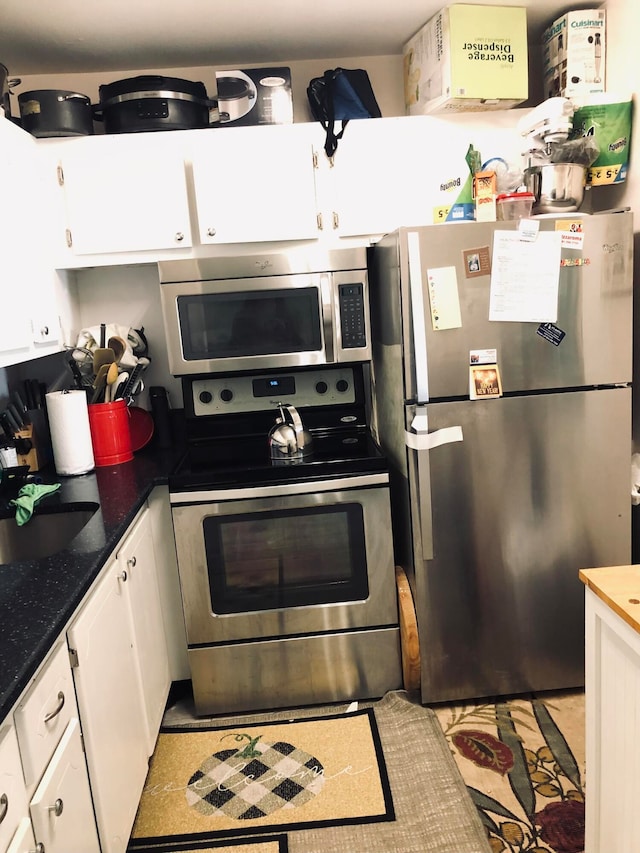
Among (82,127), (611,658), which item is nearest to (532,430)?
(611,658)

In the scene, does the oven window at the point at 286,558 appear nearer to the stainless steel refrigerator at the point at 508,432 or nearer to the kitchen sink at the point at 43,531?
the stainless steel refrigerator at the point at 508,432

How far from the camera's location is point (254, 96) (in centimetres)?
229

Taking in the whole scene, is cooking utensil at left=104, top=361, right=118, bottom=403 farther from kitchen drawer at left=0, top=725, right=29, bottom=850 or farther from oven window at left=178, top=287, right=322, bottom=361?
kitchen drawer at left=0, top=725, right=29, bottom=850

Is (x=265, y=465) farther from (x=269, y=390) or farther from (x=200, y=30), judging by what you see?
(x=200, y=30)

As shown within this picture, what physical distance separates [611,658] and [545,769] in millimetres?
851

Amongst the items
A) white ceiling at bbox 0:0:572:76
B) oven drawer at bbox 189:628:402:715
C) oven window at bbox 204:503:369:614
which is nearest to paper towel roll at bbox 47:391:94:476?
oven window at bbox 204:503:369:614

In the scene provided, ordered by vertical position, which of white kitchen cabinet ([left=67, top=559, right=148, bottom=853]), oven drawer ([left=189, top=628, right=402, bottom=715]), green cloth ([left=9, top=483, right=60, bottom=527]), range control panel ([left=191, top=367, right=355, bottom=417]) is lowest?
oven drawer ([left=189, top=628, right=402, bottom=715])

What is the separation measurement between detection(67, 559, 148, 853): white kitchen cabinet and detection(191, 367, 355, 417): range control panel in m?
0.87

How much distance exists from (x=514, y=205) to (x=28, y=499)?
1743 millimetres

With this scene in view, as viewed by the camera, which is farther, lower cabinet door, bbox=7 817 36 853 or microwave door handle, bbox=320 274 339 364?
microwave door handle, bbox=320 274 339 364

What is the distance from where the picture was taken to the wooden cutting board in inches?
86.0

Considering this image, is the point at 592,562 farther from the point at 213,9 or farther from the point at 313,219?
the point at 213,9

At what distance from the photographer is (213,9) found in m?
2.03

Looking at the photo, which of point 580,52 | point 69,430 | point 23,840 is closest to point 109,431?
point 69,430
